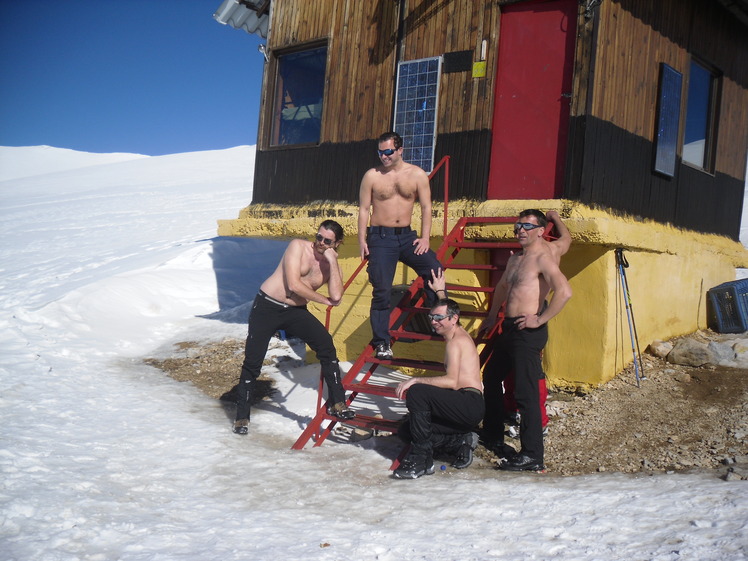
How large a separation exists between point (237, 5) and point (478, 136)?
580cm

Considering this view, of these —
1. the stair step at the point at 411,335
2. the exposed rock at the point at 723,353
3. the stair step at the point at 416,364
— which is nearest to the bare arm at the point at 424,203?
the stair step at the point at 411,335

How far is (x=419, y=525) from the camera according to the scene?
3994 millimetres

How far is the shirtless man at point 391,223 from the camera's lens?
19.3 ft

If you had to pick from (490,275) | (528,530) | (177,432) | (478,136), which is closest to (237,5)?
(478,136)

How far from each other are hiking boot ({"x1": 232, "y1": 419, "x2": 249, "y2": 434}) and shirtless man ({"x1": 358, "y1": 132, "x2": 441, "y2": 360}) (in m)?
1.29

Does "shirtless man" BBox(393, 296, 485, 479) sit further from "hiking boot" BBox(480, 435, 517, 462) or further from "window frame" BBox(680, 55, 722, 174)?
"window frame" BBox(680, 55, 722, 174)

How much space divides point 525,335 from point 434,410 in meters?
0.95

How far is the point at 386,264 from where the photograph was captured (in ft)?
19.5

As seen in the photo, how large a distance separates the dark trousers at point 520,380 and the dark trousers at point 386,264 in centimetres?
76

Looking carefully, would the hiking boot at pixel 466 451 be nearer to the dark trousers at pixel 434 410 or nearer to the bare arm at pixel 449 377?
the dark trousers at pixel 434 410

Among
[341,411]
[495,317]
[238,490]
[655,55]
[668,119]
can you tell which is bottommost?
[238,490]

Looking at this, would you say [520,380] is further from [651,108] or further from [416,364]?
[651,108]

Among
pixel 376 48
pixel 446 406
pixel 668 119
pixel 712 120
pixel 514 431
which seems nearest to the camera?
pixel 446 406

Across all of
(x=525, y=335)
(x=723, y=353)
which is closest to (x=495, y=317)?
(x=525, y=335)
